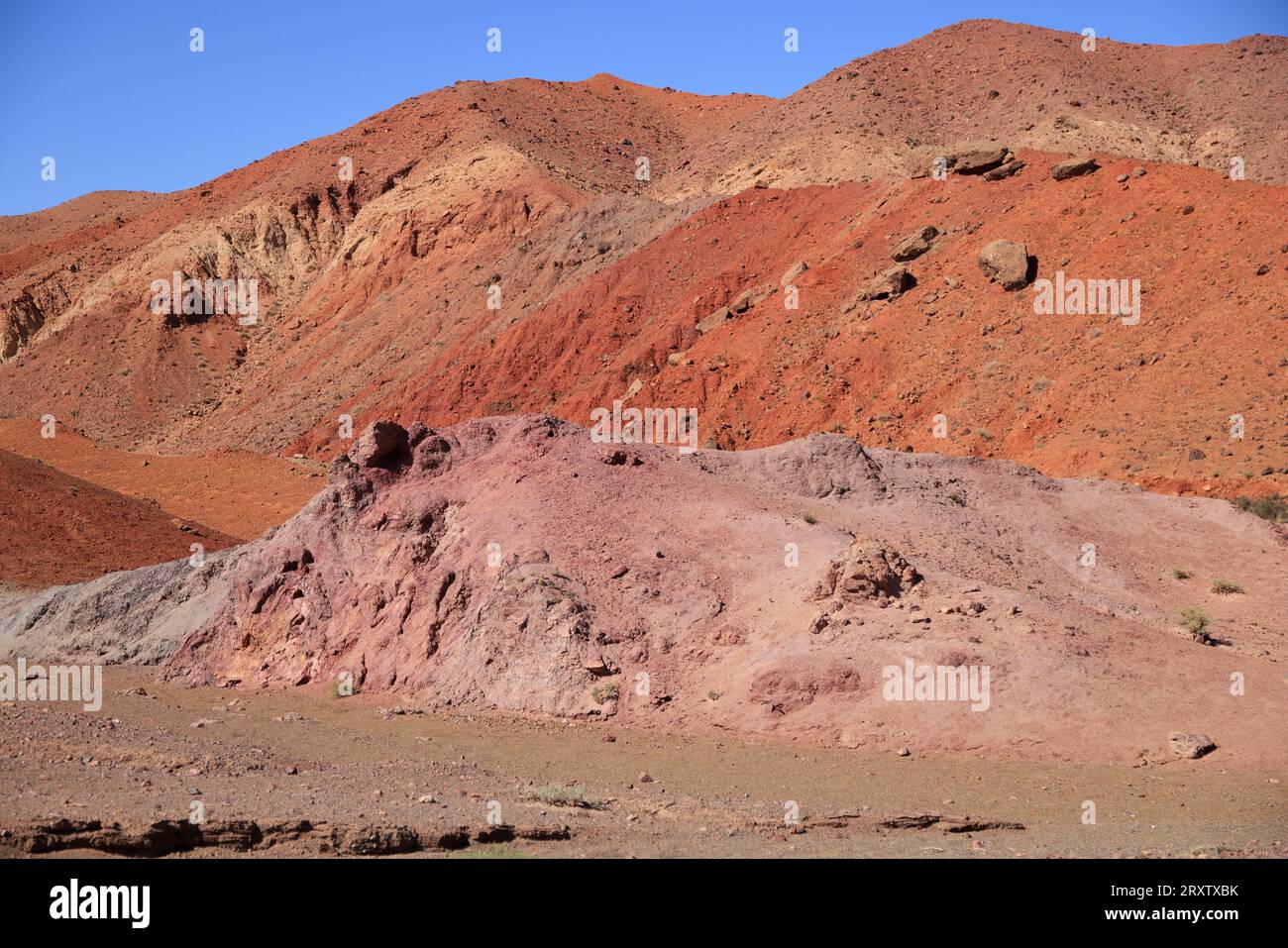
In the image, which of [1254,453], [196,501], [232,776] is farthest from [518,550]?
[196,501]

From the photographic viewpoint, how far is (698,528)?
16.8m

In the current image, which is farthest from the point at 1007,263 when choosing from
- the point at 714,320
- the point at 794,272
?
the point at 714,320

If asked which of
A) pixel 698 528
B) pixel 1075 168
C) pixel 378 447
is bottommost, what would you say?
pixel 698 528

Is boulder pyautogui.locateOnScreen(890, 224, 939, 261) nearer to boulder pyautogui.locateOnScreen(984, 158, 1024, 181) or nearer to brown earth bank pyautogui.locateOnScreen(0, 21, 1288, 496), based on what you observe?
brown earth bank pyautogui.locateOnScreen(0, 21, 1288, 496)

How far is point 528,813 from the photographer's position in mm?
9742

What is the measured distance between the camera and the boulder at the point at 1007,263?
118ft

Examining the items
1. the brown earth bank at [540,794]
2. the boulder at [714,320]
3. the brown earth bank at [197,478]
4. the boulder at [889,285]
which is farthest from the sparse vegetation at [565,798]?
the boulder at [714,320]

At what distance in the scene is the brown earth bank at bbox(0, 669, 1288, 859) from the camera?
8344 millimetres

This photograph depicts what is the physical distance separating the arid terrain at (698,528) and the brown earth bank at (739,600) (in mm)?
64

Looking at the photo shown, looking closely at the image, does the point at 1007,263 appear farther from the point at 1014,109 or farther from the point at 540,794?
the point at 1014,109

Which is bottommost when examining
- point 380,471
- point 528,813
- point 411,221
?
point 528,813

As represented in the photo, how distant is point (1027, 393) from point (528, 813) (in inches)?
1013

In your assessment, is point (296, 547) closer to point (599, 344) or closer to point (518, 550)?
point (518, 550)

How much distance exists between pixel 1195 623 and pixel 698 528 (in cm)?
683
